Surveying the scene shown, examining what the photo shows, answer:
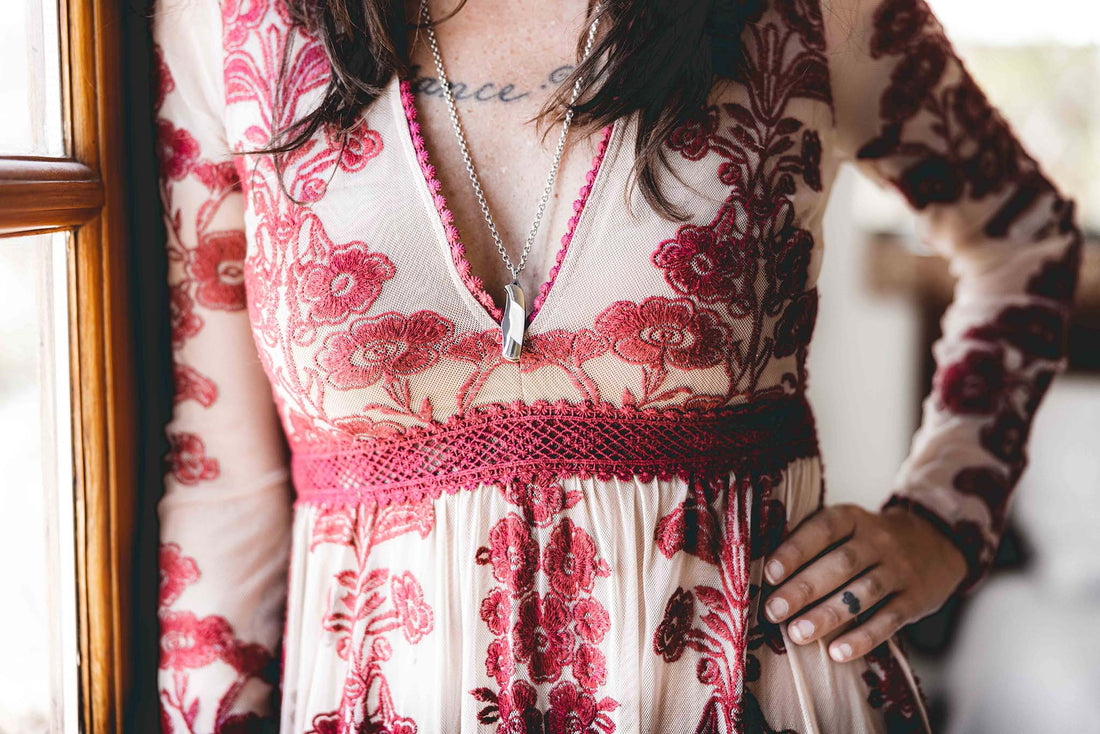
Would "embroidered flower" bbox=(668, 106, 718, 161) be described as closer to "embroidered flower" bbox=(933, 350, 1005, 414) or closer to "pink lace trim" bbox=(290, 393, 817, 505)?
"pink lace trim" bbox=(290, 393, 817, 505)

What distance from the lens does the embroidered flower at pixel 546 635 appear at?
742 millimetres

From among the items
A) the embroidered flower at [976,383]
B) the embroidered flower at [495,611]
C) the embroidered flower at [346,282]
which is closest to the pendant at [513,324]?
the embroidered flower at [346,282]

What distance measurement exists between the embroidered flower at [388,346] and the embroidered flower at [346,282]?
0.02 metres

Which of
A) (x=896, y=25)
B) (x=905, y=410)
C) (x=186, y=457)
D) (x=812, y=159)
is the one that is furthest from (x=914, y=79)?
(x=905, y=410)

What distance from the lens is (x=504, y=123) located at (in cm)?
79

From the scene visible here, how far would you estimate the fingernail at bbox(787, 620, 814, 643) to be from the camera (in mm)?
796

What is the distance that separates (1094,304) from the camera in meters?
3.14

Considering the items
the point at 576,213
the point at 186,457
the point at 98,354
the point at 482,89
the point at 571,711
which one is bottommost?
the point at 571,711

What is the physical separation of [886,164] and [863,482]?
272cm

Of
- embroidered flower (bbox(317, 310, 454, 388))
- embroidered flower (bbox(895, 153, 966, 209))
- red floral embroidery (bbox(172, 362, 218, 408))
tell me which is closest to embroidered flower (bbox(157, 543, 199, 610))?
red floral embroidery (bbox(172, 362, 218, 408))

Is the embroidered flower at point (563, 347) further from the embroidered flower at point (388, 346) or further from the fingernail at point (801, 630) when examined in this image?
the fingernail at point (801, 630)

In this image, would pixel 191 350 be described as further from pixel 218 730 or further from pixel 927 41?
pixel 927 41

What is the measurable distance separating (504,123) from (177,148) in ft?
1.01

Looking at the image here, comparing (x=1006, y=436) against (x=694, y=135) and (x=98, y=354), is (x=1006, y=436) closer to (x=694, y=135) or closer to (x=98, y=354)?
(x=694, y=135)
